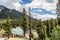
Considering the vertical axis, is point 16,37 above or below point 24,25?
below

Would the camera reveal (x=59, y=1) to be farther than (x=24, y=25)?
No

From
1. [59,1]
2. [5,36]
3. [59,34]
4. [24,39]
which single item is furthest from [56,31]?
[5,36]

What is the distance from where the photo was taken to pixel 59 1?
50.0 meters

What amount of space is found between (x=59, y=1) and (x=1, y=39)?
18341 mm

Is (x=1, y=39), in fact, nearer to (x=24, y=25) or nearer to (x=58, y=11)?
(x=24, y=25)

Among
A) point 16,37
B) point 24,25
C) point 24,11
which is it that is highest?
point 24,11

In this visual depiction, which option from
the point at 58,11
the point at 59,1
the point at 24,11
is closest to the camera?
the point at 58,11

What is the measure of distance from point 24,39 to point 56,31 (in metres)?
24.8

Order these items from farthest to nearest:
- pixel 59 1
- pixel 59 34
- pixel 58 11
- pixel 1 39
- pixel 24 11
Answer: pixel 24 11 → pixel 1 39 → pixel 59 1 → pixel 58 11 → pixel 59 34

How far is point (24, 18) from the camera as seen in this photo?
183 feet

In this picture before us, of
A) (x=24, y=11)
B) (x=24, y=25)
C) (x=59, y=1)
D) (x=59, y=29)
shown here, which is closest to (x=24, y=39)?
(x=24, y=25)

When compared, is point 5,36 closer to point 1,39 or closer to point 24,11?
Answer: point 1,39

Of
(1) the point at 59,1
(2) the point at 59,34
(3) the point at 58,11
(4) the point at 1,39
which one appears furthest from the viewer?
(4) the point at 1,39

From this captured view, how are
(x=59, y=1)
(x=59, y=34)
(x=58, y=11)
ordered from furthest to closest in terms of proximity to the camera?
(x=59, y=1) < (x=58, y=11) < (x=59, y=34)
